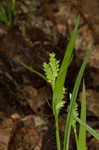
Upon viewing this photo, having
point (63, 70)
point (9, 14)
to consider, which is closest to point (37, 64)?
point (63, 70)

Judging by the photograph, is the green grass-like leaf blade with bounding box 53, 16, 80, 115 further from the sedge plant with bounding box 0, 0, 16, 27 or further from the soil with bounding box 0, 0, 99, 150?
the sedge plant with bounding box 0, 0, 16, 27

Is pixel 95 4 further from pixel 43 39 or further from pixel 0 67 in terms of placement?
pixel 0 67

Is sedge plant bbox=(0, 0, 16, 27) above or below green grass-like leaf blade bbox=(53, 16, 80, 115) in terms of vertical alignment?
above

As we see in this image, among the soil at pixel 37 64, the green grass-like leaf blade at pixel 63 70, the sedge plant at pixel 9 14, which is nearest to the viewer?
the green grass-like leaf blade at pixel 63 70

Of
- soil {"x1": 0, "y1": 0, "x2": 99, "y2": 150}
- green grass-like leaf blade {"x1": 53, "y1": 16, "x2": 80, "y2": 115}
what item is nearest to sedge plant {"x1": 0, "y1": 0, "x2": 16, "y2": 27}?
soil {"x1": 0, "y1": 0, "x2": 99, "y2": 150}

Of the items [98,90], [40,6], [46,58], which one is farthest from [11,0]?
[46,58]

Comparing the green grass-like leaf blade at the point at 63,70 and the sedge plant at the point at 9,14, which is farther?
the sedge plant at the point at 9,14

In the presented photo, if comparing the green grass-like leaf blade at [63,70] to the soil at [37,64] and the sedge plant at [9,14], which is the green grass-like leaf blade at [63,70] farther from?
the sedge plant at [9,14]

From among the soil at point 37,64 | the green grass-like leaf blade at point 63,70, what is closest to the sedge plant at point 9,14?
the soil at point 37,64
